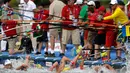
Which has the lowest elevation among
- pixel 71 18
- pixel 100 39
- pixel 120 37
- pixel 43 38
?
pixel 43 38

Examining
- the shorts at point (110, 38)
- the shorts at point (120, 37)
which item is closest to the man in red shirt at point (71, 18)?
the shorts at point (110, 38)

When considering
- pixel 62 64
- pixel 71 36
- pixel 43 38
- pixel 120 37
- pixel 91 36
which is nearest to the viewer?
pixel 120 37

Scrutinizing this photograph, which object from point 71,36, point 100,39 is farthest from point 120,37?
point 71,36

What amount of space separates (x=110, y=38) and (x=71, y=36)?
1493 millimetres

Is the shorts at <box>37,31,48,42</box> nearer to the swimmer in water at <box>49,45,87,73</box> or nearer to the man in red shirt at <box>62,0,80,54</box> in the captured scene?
the man in red shirt at <box>62,0,80,54</box>

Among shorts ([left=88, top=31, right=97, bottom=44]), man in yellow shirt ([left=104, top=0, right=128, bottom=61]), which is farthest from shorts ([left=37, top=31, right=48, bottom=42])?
man in yellow shirt ([left=104, top=0, right=128, bottom=61])

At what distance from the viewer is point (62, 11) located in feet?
50.8

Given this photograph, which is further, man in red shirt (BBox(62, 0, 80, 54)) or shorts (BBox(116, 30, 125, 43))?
man in red shirt (BBox(62, 0, 80, 54))

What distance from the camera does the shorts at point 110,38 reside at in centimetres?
1463

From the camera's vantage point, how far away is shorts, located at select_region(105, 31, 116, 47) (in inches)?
576

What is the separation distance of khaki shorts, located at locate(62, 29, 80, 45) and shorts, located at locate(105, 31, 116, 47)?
47.1 inches

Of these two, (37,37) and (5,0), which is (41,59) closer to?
(37,37)

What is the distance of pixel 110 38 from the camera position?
1472 cm

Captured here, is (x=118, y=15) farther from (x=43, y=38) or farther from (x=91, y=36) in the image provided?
(x=43, y=38)
